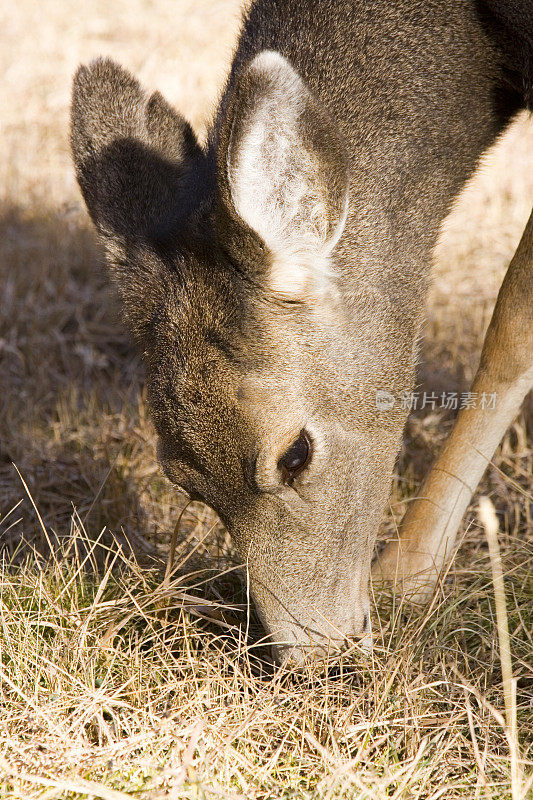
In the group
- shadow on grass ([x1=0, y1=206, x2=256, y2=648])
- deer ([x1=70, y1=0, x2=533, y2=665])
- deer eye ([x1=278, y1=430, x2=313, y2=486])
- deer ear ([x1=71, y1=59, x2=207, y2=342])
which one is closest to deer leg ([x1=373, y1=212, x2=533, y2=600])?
deer ([x1=70, y1=0, x2=533, y2=665])

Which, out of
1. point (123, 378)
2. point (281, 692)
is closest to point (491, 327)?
point (281, 692)

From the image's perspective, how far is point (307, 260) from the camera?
9.52 ft

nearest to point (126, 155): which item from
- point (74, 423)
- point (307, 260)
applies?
point (307, 260)

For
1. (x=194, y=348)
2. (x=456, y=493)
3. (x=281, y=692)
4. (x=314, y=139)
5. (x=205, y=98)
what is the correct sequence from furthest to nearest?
(x=205, y=98), (x=456, y=493), (x=281, y=692), (x=194, y=348), (x=314, y=139)

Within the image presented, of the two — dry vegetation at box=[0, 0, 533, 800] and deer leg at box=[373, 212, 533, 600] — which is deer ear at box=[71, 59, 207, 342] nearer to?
dry vegetation at box=[0, 0, 533, 800]

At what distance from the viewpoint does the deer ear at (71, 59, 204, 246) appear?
3.31 metres

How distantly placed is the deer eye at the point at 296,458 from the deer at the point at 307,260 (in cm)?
1

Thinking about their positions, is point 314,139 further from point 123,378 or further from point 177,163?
point 123,378

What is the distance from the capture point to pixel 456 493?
12.3ft

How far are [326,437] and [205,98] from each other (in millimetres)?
6570

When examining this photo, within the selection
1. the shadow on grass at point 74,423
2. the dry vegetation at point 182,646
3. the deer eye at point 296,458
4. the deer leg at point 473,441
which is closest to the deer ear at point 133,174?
the shadow on grass at point 74,423

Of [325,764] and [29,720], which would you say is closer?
[325,764]

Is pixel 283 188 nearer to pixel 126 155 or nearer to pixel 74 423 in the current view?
pixel 126 155

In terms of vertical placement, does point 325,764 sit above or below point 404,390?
below
